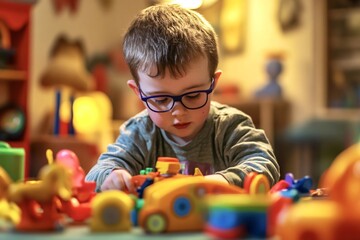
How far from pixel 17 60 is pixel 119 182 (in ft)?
7.74

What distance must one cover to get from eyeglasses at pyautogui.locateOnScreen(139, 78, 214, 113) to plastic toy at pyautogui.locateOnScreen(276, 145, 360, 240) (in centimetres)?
51

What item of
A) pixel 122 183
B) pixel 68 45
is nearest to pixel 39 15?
pixel 68 45

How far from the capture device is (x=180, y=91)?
1.03 meters

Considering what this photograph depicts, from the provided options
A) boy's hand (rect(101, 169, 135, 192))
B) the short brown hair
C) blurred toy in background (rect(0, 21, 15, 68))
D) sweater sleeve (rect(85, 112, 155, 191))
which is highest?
blurred toy in background (rect(0, 21, 15, 68))

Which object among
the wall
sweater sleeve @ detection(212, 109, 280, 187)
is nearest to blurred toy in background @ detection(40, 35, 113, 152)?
the wall

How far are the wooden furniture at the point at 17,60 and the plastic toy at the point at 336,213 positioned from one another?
2.60m

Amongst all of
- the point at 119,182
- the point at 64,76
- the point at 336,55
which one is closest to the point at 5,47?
the point at 64,76

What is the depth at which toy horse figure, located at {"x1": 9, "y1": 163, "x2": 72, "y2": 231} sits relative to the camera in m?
0.65

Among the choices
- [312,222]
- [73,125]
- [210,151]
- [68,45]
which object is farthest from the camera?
[68,45]

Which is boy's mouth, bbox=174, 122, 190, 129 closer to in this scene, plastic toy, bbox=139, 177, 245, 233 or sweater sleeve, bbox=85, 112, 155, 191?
sweater sleeve, bbox=85, 112, 155, 191

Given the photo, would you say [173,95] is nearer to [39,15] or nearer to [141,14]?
[141,14]

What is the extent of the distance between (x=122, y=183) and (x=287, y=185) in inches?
9.0

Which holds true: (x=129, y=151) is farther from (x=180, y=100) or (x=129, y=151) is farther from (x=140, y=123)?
(x=180, y=100)

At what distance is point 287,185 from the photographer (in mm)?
906
